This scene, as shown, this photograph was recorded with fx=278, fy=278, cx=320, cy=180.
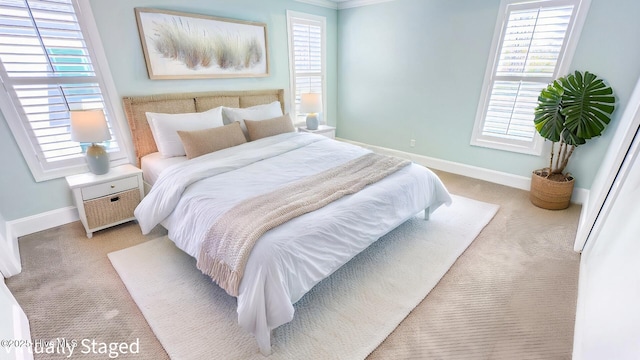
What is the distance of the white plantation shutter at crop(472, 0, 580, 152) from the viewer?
2.78m

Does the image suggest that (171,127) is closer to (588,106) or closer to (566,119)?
(566,119)

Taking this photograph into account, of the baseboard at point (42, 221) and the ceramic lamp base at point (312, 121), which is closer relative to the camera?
the baseboard at point (42, 221)

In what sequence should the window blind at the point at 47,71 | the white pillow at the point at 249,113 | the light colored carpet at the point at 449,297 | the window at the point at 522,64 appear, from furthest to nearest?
1. the white pillow at the point at 249,113
2. the window at the point at 522,64
3. the window blind at the point at 47,71
4. the light colored carpet at the point at 449,297

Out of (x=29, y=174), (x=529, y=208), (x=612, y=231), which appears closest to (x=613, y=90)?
(x=529, y=208)

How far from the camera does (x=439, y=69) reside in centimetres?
366

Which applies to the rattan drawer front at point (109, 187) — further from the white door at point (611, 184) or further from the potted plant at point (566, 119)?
the potted plant at point (566, 119)

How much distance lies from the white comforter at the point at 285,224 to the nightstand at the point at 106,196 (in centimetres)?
41

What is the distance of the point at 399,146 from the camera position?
4.37 metres

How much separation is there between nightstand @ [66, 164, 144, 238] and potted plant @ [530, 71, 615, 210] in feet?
13.0

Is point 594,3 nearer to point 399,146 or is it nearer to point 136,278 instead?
point 399,146

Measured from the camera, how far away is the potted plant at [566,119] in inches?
99.0

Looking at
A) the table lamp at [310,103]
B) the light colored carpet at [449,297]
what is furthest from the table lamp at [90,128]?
the table lamp at [310,103]

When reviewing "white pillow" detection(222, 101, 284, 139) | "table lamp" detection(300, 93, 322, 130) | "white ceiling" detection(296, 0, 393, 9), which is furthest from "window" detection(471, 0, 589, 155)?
"white pillow" detection(222, 101, 284, 139)

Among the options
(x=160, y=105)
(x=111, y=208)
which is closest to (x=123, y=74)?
(x=160, y=105)
